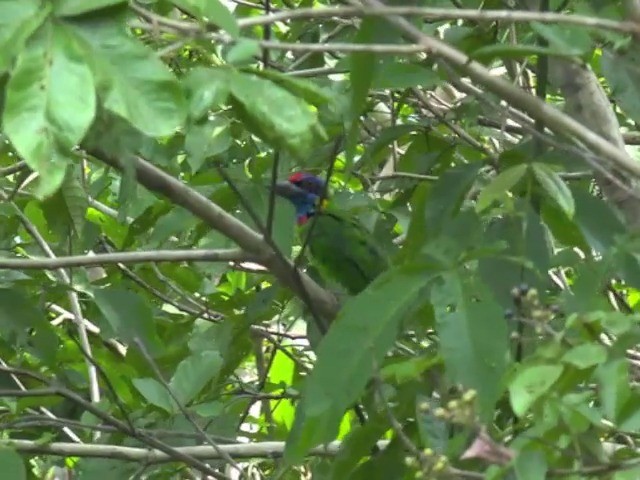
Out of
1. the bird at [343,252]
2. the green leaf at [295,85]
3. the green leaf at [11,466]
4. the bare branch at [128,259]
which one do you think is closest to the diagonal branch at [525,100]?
the green leaf at [295,85]

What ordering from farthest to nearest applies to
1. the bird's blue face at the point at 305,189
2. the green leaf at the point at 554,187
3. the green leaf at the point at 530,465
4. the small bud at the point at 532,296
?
the bird's blue face at the point at 305,189, the green leaf at the point at 554,187, the small bud at the point at 532,296, the green leaf at the point at 530,465

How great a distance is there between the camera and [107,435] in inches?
68.9

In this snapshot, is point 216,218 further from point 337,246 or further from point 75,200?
point 337,246

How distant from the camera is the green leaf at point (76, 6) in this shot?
738 millimetres

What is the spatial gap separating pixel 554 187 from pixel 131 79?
1.55ft

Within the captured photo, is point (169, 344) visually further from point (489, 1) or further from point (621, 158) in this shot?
point (621, 158)

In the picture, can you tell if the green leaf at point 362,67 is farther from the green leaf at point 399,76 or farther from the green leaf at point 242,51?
the green leaf at point 242,51

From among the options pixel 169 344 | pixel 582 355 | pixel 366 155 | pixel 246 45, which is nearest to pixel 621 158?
pixel 582 355

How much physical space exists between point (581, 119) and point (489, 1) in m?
0.23

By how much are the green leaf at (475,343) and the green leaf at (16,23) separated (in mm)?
434

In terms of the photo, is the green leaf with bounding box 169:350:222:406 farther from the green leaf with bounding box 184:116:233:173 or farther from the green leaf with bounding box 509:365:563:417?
the green leaf with bounding box 509:365:563:417

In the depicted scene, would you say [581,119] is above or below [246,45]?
below

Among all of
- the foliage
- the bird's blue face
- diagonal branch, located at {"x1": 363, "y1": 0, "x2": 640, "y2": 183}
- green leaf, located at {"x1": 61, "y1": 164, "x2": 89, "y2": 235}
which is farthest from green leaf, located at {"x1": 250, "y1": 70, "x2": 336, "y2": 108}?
the bird's blue face

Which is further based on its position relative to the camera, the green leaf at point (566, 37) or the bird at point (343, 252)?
the bird at point (343, 252)
